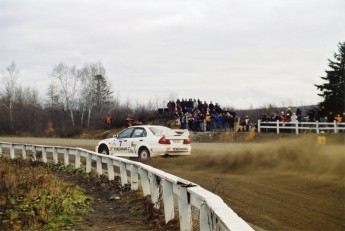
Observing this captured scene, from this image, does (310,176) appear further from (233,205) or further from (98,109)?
(98,109)

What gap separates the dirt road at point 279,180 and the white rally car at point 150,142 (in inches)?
15.6

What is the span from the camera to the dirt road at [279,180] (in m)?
8.42

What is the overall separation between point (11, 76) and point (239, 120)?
49.5 meters

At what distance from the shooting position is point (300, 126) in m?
33.3

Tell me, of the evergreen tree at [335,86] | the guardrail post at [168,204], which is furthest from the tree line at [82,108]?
the guardrail post at [168,204]

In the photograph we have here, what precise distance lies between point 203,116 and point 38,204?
28.9 m

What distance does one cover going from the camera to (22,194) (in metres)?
10.3

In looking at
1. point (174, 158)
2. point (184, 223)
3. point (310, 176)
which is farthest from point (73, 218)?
point (174, 158)

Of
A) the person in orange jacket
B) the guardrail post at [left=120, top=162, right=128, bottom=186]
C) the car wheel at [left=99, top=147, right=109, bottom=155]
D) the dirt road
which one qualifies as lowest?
the dirt road

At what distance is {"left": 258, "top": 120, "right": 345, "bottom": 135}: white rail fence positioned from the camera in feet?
105

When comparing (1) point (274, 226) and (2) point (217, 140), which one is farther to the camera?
(2) point (217, 140)

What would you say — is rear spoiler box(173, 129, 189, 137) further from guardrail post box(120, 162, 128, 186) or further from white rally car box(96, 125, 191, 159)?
guardrail post box(120, 162, 128, 186)

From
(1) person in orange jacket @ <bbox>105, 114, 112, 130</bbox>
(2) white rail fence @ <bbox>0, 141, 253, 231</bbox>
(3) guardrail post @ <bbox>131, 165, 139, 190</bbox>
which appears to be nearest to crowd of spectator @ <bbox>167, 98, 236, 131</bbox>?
(1) person in orange jacket @ <bbox>105, 114, 112, 130</bbox>

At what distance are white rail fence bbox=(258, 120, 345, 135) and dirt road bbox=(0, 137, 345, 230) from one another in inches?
562
